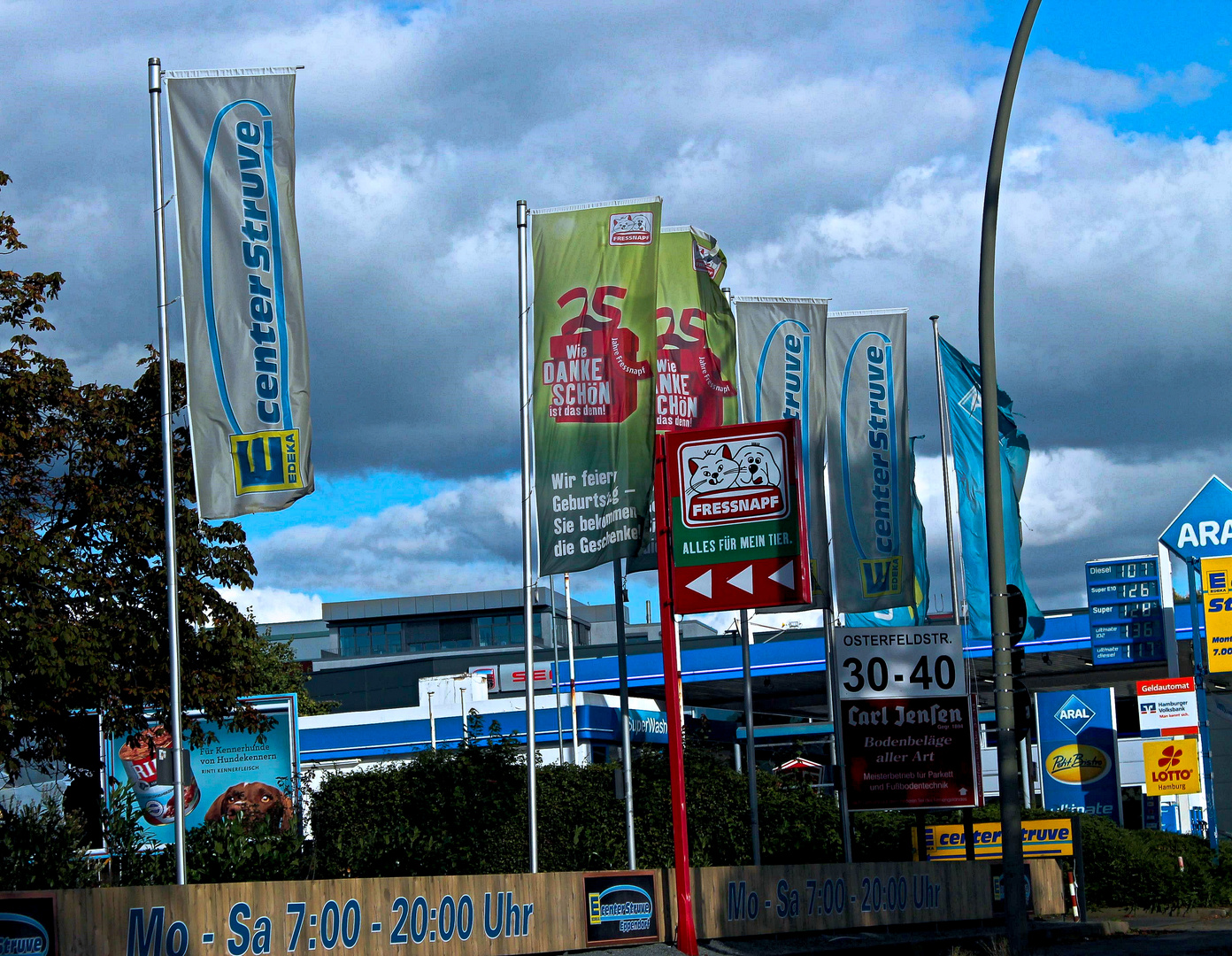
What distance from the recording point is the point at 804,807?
25.7 meters

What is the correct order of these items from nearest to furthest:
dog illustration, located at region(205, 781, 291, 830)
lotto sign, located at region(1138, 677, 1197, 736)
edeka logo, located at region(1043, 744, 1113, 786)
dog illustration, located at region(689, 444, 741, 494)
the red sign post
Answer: the red sign post, dog illustration, located at region(689, 444, 741, 494), dog illustration, located at region(205, 781, 291, 830), lotto sign, located at region(1138, 677, 1197, 736), edeka logo, located at region(1043, 744, 1113, 786)

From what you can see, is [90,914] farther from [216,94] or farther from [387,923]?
[216,94]

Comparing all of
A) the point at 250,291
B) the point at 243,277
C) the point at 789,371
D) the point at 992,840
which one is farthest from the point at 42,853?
the point at 992,840

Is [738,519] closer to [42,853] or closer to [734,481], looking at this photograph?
[734,481]

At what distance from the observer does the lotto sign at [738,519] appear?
15273mm

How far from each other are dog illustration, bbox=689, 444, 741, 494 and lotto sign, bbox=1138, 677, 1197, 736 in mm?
19291

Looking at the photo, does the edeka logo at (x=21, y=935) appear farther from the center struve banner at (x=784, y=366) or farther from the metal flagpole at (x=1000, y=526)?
the center struve banner at (x=784, y=366)

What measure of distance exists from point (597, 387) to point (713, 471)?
327cm

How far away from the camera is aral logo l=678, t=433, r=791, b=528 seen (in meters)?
15.4

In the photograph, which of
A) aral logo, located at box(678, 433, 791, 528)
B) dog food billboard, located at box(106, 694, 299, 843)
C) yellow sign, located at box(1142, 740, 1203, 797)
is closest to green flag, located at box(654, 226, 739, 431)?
aral logo, located at box(678, 433, 791, 528)

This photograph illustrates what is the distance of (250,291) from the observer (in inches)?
590

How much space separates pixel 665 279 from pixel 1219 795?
1995 inches

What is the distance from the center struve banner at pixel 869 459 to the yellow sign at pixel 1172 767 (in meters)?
10.8

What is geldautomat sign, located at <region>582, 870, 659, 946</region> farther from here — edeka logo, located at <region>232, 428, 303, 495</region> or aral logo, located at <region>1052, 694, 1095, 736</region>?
aral logo, located at <region>1052, 694, 1095, 736</region>
